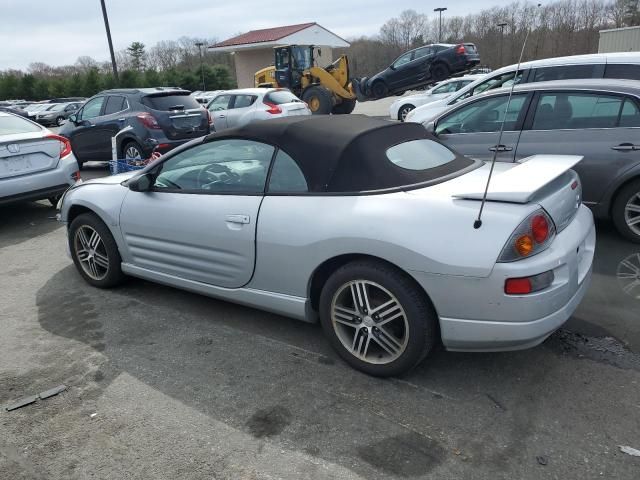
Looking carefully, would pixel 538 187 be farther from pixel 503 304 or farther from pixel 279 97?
pixel 279 97

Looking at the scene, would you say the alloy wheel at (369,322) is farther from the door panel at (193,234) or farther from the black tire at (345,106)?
the black tire at (345,106)

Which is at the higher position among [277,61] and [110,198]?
[277,61]

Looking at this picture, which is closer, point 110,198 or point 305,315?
point 305,315

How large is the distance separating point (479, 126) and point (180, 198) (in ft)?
12.2

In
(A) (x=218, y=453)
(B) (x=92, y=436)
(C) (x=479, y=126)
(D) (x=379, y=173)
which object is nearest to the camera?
Answer: (A) (x=218, y=453)

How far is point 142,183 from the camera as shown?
396 centimetres

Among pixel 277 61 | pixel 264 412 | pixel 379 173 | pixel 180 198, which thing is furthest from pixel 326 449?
pixel 277 61

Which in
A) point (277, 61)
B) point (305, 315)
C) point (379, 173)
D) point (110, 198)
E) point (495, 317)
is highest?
point (277, 61)

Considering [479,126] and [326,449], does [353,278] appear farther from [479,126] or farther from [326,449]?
[479,126]

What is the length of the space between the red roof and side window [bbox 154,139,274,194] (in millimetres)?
42079

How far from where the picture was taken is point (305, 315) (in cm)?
325

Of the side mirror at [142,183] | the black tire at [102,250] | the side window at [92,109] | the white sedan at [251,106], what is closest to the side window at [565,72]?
the side mirror at [142,183]

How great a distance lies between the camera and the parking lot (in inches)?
94.3

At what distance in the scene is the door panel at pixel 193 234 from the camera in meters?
3.40
